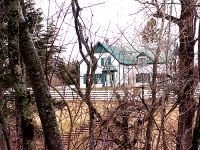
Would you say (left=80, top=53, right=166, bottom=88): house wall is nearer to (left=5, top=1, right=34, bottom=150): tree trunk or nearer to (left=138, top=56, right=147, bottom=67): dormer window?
(left=138, top=56, right=147, bottom=67): dormer window

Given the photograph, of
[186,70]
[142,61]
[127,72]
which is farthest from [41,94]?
[142,61]

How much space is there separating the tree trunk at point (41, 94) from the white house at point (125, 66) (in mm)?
3802

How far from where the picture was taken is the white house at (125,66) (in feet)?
24.9

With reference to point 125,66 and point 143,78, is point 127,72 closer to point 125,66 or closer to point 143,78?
point 143,78

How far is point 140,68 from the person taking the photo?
8539 mm

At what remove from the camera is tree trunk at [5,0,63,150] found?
3025 mm

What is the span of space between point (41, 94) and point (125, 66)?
214 inches

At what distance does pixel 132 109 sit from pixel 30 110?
11.9 ft

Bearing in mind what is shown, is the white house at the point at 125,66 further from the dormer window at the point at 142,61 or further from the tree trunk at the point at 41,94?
the tree trunk at the point at 41,94

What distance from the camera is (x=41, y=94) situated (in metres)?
3.06

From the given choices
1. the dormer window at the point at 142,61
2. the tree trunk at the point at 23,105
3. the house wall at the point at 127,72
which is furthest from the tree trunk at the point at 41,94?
the dormer window at the point at 142,61

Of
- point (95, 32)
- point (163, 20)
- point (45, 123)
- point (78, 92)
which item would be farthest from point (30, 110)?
point (163, 20)

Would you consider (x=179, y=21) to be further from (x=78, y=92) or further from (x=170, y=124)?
(x=78, y=92)

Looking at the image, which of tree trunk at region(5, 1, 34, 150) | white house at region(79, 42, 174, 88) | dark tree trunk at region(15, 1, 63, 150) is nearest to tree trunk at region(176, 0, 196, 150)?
white house at region(79, 42, 174, 88)
